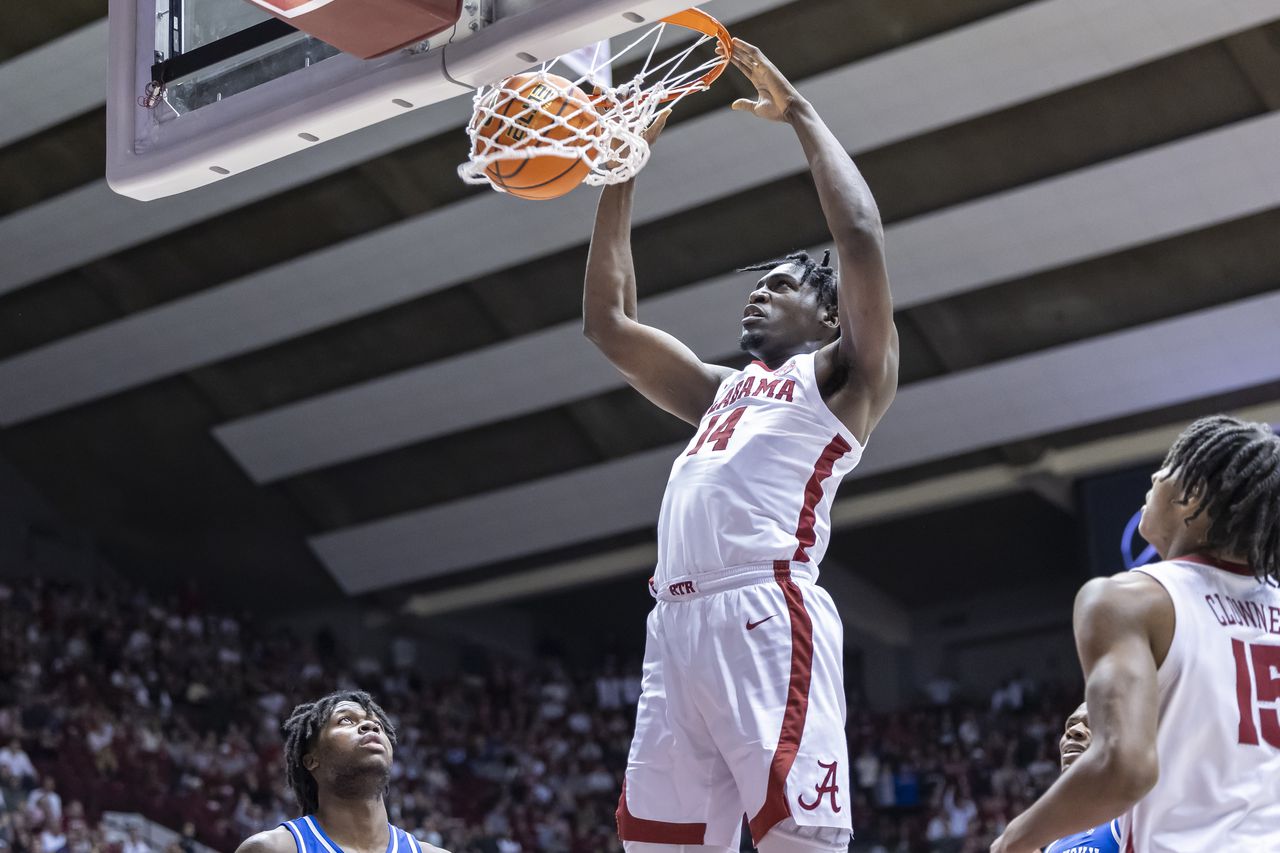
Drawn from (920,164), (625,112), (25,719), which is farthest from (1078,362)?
(625,112)

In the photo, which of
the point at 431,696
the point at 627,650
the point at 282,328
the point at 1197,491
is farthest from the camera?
the point at 627,650

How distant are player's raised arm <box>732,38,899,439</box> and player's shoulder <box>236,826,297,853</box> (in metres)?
2.02

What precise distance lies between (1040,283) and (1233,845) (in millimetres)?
13948

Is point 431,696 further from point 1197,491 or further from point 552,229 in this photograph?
point 1197,491

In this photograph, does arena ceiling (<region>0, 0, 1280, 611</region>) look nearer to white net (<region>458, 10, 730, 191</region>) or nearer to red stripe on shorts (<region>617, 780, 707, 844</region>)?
white net (<region>458, 10, 730, 191</region>)

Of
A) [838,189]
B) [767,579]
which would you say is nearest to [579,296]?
[838,189]

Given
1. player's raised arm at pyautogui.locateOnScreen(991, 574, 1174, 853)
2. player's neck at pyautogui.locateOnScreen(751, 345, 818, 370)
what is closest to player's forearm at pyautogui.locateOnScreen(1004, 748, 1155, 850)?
player's raised arm at pyautogui.locateOnScreen(991, 574, 1174, 853)

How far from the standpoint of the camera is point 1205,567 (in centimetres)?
257

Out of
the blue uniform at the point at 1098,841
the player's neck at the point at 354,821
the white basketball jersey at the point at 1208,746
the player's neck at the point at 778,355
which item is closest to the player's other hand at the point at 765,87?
the player's neck at the point at 778,355

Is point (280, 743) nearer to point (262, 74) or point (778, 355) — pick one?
point (262, 74)

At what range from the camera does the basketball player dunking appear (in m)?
3.40

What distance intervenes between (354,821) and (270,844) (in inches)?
11.9

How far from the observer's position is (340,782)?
4.58 meters

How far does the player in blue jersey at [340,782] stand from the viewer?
14.7ft
